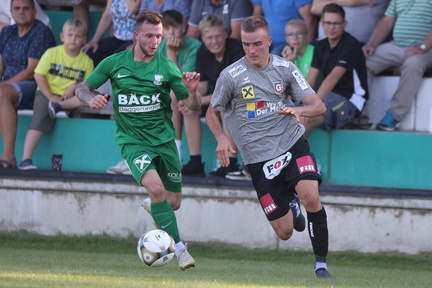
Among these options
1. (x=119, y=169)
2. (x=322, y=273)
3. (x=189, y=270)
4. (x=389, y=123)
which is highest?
(x=389, y=123)

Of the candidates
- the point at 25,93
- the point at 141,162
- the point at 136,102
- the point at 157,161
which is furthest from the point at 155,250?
the point at 25,93

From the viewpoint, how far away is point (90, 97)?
8656 mm

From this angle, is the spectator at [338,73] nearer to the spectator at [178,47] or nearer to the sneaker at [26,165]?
the spectator at [178,47]

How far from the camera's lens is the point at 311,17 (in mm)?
12000

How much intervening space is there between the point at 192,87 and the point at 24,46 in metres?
4.90

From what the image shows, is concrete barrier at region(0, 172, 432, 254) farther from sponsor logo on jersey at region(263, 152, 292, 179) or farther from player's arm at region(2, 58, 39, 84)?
sponsor logo on jersey at region(263, 152, 292, 179)

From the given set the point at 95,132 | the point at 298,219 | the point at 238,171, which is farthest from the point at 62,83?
the point at 298,219

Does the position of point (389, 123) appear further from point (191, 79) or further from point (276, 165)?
point (191, 79)

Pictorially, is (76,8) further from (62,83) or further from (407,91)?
(407,91)

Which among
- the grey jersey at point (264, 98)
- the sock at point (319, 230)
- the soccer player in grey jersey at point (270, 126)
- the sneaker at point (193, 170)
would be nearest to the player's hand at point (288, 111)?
the soccer player in grey jersey at point (270, 126)

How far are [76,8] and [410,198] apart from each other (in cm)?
586

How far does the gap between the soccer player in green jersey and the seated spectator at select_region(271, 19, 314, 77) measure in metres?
2.87

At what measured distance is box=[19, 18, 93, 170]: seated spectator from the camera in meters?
12.3

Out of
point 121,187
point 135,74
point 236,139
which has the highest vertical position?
point 135,74
